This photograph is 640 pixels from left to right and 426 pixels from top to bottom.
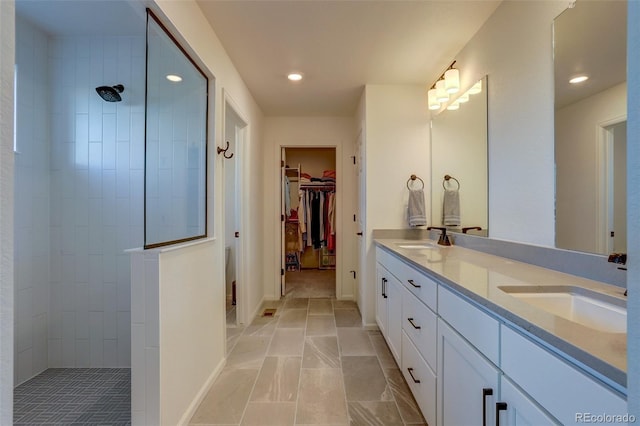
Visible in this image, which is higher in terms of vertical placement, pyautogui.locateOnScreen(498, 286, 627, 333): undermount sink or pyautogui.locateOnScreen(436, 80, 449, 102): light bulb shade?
pyautogui.locateOnScreen(436, 80, 449, 102): light bulb shade

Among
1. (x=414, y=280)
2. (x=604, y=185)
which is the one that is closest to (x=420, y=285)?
(x=414, y=280)

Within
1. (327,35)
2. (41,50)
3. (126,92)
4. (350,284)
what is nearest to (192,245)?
(126,92)

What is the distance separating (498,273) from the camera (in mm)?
1206

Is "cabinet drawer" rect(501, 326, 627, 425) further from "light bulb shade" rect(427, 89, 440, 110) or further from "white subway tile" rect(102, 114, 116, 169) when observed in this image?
"white subway tile" rect(102, 114, 116, 169)

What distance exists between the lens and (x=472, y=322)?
96 centimetres

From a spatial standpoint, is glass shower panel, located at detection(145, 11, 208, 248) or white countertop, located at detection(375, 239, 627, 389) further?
glass shower panel, located at detection(145, 11, 208, 248)

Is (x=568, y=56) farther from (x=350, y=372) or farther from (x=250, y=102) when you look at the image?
(x=250, y=102)

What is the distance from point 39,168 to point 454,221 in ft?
10.5

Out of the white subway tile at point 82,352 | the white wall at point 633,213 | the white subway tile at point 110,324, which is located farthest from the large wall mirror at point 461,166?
the white subway tile at point 82,352

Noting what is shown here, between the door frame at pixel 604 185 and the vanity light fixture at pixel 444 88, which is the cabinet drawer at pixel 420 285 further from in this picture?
the vanity light fixture at pixel 444 88

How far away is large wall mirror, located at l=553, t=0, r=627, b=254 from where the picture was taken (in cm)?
100

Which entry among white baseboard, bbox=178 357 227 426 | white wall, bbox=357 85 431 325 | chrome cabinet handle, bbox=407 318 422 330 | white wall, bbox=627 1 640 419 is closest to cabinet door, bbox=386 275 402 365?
chrome cabinet handle, bbox=407 318 422 330

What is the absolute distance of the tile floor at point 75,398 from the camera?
1.52m

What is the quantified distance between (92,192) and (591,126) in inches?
117
